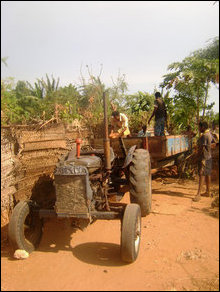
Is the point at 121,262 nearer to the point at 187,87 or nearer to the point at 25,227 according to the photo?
the point at 25,227

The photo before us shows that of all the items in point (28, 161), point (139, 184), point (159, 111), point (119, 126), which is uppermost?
point (159, 111)

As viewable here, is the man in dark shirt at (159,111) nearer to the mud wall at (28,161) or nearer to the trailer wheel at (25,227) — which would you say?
the mud wall at (28,161)

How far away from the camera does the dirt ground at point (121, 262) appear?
219 centimetres

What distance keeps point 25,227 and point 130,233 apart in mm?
1598

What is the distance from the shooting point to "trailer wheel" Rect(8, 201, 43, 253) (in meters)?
3.24

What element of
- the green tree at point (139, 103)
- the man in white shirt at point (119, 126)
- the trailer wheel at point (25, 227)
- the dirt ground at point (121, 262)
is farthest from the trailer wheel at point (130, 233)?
the green tree at point (139, 103)

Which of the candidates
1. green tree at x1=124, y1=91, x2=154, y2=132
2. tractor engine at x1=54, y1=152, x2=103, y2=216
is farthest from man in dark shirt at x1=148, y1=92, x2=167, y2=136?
tractor engine at x1=54, y1=152, x2=103, y2=216

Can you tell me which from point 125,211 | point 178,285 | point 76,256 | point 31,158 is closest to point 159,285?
point 178,285

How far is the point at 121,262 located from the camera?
3172 millimetres

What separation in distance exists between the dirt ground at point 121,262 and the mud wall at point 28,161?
0.65 m

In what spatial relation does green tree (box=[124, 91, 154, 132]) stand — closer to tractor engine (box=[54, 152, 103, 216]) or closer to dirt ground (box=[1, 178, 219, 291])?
dirt ground (box=[1, 178, 219, 291])

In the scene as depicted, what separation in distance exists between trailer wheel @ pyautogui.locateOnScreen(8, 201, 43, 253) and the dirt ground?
0.16 meters

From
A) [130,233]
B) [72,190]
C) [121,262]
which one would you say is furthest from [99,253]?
[72,190]

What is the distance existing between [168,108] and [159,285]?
810 centimetres
